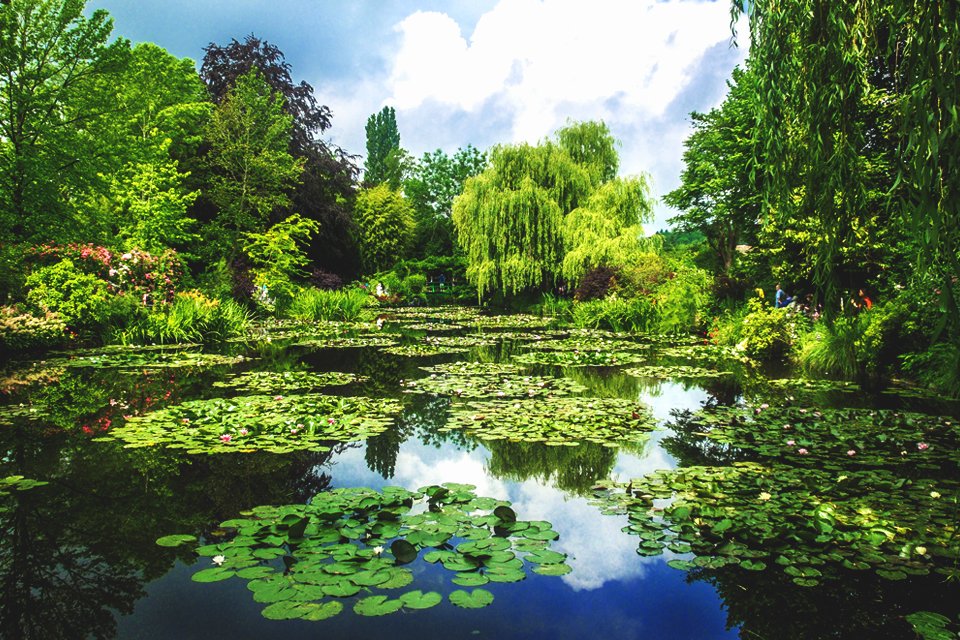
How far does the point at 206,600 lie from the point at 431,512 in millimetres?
1339

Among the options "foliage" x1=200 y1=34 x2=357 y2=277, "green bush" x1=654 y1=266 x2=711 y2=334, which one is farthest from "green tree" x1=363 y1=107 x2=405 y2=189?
"green bush" x1=654 y1=266 x2=711 y2=334

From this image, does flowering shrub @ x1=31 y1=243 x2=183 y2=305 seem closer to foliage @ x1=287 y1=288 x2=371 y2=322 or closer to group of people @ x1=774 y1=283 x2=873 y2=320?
foliage @ x1=287 y1=288 x2=371 y2=322

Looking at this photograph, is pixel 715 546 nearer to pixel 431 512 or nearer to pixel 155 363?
pixel 431 512

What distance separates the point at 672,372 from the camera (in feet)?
28.8

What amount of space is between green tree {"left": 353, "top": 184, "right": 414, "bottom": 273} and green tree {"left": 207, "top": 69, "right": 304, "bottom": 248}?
13652mm

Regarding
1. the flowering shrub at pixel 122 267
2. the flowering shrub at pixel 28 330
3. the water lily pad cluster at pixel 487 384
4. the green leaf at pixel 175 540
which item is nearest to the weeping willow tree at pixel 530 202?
the flowering shrub at pixel 122 267

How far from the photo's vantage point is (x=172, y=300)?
13.1m

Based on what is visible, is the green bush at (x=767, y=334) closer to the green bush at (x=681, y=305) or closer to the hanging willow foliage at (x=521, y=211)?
the green bush at (x=681, y=305)

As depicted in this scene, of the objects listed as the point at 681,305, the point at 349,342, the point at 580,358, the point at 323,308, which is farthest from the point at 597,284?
the point at 323,308

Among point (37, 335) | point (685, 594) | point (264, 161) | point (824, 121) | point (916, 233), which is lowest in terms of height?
point (685, 594)

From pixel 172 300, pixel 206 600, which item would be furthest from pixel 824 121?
pixel 172 300

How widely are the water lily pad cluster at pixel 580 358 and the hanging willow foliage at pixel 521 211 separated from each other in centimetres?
1083

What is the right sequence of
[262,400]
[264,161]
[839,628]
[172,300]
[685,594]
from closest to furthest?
1. [839,628]
2. [685,594]
3. [262,400]
4. [172,300]
5. [264,161]

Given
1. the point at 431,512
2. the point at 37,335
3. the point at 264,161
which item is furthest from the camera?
the point at 264,161
